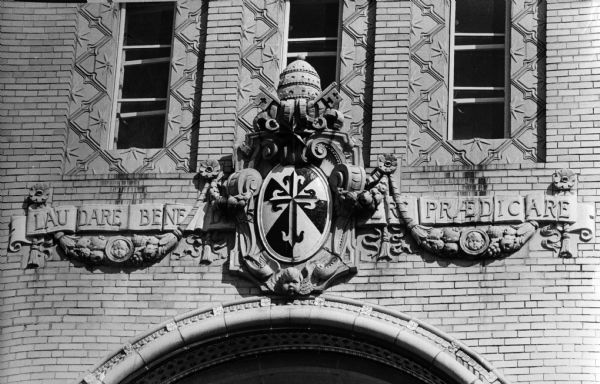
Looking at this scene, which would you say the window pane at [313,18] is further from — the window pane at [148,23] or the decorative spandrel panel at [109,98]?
the window pane at [148,23]

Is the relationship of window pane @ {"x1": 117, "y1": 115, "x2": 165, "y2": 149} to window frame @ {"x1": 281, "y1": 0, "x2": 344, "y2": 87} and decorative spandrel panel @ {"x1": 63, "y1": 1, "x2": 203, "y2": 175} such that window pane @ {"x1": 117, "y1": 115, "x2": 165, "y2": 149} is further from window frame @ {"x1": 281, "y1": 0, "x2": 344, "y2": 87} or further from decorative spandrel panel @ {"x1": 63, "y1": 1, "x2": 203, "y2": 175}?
window frame @ {"x1": 281, "y1": 0, "x2": 344, "y2": 87}

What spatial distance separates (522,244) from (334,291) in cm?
193

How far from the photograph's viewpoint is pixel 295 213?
20.0 meters

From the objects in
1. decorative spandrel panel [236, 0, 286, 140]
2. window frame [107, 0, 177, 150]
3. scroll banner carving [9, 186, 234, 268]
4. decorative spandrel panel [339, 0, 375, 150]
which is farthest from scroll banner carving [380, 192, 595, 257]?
window frame [107, 0, 177, 150]

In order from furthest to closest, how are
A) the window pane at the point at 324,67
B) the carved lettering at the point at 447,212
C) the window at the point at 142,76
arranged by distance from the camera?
the window at the point at 142,76 → the window pane at the point at 324,67 → the carved lettering at the point at 447,212

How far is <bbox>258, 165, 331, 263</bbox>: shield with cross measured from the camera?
65.5ft

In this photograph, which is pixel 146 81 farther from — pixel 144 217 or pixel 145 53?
pixel 144 217

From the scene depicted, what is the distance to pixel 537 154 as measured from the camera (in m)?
20.1

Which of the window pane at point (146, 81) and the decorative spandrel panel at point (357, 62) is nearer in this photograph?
the decorative spandrel panel at point (357, 62)

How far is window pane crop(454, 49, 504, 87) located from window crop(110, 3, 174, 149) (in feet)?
10.3

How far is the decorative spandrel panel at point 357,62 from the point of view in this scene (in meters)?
20.6

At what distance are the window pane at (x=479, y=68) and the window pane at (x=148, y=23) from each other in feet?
10.5

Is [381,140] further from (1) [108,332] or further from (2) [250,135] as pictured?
(1) [108,332]

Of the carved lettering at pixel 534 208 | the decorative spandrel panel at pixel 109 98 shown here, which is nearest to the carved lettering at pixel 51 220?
the decorative spandrel panel at pixel 109 98
